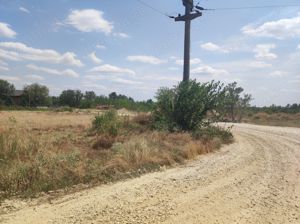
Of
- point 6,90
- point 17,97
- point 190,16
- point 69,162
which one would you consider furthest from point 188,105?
point 6,90

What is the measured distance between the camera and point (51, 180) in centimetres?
789

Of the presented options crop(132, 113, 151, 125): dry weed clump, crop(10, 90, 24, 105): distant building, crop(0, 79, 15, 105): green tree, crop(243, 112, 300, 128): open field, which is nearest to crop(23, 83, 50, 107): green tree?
crop(10, 90, 24, 105): distant building

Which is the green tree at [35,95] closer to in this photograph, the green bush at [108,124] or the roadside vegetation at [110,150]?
the green bush at [108,124]

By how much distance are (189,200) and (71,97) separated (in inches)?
3585

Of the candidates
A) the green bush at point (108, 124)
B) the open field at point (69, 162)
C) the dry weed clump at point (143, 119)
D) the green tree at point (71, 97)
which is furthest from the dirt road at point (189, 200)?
the green tree at point (71, 97)

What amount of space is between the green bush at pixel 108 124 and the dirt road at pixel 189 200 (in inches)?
248

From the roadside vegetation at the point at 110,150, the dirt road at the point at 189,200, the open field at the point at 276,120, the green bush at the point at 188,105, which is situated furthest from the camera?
the open field at the point at 276,120

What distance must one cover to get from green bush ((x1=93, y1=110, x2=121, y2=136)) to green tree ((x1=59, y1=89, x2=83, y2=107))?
253 ft

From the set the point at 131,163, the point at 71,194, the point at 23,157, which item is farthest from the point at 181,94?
the point at 71,194

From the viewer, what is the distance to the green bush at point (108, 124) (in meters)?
16.4

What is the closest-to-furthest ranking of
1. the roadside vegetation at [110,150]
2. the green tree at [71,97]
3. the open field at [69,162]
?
1. the open field at [69,162]
2. the roadside vegetation at [110,150]
3. the green tree at [71,97]

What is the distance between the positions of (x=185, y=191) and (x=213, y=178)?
154 centimetres

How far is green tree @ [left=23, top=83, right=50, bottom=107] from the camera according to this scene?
9412 centimetres

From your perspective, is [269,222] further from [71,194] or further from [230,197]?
[71,194]
